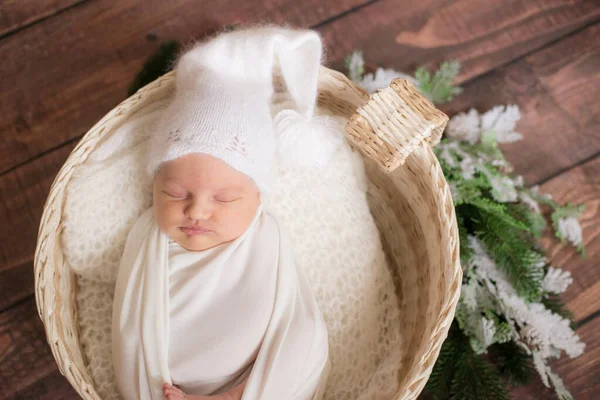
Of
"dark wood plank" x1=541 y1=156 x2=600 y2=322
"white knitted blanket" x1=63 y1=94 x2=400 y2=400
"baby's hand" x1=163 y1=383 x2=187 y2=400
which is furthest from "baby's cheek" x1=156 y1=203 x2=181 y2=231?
"dark wood plank" x1=541 y1=156 x2=600 y2=322

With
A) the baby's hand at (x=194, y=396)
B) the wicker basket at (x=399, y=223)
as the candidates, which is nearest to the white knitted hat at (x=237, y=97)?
the wicker basket at (x=399, y=223)

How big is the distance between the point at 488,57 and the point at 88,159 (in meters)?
1.22

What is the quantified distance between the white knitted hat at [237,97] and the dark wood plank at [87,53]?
19.6 inches

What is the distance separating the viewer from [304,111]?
122cm

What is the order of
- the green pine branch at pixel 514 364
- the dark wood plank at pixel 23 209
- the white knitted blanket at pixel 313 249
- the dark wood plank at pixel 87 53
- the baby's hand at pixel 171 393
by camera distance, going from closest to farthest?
the baby's hand at pixel 171 393 < the white knitted blanket at pixel 313 249 < the green pine branch at pixel 514 364 < the dark wood plank at pixel 23 209 < the dark wood plank at pixel 87 53

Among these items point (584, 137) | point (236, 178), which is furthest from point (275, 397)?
point (584, 137)

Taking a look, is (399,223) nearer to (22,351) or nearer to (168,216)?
(168,216)

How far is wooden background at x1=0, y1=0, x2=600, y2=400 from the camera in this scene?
60.3 inches

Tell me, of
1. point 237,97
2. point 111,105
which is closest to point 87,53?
point 111,105

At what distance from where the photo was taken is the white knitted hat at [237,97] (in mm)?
1075

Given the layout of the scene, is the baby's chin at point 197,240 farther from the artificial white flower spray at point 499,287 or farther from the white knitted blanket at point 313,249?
the artificial white flower spray at point 499,287

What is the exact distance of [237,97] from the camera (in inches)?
44.8

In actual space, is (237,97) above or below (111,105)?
above

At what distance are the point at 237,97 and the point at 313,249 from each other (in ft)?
1.35
